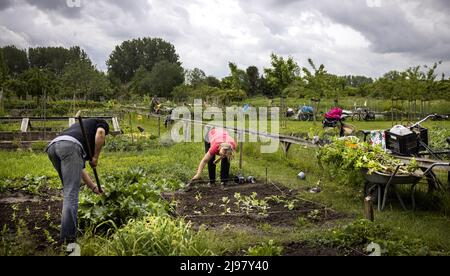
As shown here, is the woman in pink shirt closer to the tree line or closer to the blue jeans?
the blue jeans

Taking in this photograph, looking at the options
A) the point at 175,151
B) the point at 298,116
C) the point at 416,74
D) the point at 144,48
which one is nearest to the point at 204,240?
the point at 175,151

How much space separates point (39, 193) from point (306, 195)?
4.82 meters

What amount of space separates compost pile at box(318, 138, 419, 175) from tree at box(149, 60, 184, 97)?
173 feet

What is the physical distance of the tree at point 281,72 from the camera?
34.4 m

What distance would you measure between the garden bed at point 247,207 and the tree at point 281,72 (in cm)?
2749

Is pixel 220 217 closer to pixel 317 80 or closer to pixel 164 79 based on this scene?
pixel 317 80

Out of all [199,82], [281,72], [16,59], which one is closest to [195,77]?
[199,82]

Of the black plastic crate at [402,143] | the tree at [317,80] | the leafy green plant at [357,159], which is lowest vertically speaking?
the leafy green plant at [357,159]

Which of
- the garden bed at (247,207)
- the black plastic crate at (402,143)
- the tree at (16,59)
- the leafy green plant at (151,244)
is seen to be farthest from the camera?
the tree at (16,59)

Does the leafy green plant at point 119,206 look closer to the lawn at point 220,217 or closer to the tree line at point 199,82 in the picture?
the lawn at point 220,217

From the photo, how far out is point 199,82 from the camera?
48.2 meters

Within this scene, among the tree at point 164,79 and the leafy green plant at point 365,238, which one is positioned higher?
the tree at point 164,79

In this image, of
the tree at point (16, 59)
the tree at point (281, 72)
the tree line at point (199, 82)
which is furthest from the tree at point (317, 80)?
the tree at point (16, 59)

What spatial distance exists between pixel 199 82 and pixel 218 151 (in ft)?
136
